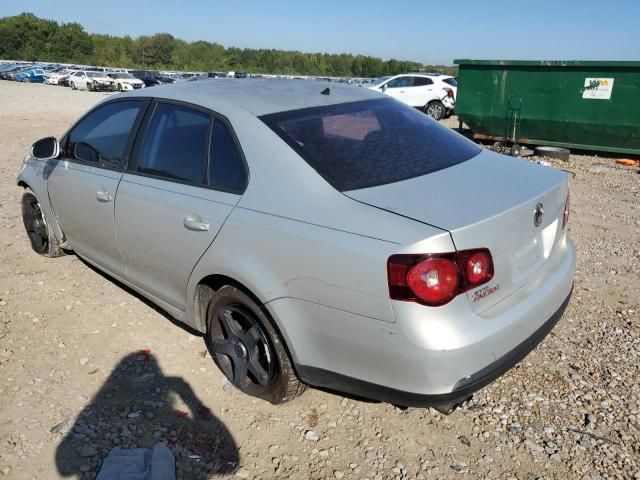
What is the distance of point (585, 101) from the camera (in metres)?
10.4

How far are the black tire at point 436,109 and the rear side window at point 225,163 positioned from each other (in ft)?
54.2

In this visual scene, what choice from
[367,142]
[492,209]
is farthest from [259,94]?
[492,209]

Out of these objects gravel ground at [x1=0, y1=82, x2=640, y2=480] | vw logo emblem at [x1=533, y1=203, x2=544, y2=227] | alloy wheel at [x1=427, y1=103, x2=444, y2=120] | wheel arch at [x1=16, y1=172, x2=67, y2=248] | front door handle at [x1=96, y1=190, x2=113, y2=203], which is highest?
vw logo emblem at [x1=533, y1=203, x2=544, y2=227]

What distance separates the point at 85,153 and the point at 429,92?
52.8ft

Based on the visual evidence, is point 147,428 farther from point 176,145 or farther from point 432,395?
point 176,145

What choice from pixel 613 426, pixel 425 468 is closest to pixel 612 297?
pixel 613 426

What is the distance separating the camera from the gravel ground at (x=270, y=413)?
2.50 metres

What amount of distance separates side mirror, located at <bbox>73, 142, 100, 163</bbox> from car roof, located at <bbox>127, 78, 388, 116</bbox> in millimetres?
506

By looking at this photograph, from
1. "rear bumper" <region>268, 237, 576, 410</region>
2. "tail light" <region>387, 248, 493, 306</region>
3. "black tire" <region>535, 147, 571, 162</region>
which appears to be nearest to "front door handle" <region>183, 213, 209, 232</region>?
"rear bumper" <region>268, 237, 576, 410</region>

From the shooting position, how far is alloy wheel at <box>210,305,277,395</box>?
9.10 feet

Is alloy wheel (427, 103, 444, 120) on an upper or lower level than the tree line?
lower

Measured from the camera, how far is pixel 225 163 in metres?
2.85

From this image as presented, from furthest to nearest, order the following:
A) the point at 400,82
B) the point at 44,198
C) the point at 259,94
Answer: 1. the point at 400,82
2. the point at 44,198
3. the point at 259,94

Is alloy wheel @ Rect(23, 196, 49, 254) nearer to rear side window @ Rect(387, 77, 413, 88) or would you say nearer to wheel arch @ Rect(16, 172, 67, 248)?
wheel arch @ Rect(16, 172, 67, 248)
